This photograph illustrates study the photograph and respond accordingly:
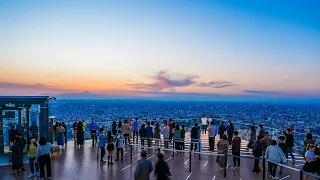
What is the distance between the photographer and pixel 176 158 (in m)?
14.6

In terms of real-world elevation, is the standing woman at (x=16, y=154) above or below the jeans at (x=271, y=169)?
above

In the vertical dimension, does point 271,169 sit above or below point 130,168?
above

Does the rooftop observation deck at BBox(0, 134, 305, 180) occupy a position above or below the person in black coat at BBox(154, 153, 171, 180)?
below

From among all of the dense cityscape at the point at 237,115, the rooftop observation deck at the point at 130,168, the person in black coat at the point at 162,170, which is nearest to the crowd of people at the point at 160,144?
the person in black coat at the point at 162,170

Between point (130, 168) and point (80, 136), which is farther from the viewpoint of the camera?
point (80, 136)

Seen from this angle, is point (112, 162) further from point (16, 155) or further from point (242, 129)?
point (242, 129)

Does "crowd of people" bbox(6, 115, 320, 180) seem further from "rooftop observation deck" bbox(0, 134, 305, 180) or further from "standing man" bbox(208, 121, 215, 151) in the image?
"rooftop observation deck" bbox(0, 134, 305, 180)

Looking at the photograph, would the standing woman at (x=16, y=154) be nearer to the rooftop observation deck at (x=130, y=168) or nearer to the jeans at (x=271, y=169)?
the rooftop observation deck at (x=130, y=168)

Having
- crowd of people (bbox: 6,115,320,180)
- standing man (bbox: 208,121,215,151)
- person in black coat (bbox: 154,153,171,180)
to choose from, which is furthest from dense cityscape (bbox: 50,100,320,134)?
person in black coat (bbox: 154,153,171,180)

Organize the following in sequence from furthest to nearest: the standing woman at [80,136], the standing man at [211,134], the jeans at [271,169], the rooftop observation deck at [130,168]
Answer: the standing woman at [80,136]
the standing man at [211,134]
the rooftop observation deck at [130,168]
the jeans at [271,169]

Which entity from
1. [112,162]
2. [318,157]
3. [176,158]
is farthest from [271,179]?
[112,162]

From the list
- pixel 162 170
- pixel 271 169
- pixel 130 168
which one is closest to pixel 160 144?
pixel 130 168

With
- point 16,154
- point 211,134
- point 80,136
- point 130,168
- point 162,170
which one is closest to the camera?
point 162,170

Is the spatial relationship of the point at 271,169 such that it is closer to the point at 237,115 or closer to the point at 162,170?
the point at 162,170
